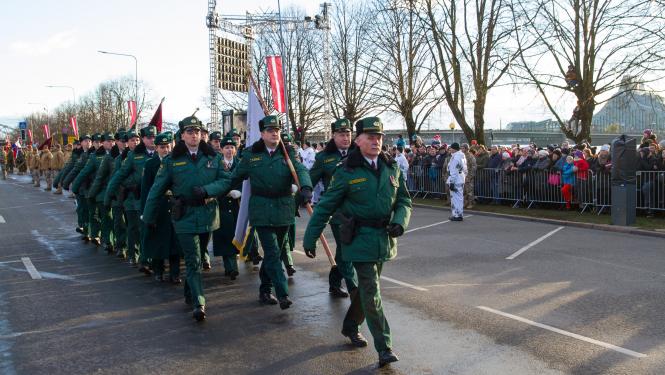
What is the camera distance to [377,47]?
37844 mm

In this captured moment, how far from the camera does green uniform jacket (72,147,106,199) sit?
13.2m

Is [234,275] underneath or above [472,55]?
underneath

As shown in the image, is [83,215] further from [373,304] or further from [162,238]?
[373,304]

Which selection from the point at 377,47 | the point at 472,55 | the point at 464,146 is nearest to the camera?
the point at 464,146

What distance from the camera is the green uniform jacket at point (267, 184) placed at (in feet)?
24.7

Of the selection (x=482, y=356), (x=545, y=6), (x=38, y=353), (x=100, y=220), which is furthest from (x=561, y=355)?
(x=545, y=6)

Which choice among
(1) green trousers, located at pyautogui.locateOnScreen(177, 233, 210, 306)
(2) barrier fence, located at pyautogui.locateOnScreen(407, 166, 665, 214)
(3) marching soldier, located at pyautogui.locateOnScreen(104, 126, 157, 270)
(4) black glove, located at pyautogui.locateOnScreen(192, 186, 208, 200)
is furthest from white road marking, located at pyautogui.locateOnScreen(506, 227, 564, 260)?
(3) marching soldier, located at pyautogui.locateOnScreen(104, 126, 157, 270)

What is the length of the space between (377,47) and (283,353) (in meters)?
33.2

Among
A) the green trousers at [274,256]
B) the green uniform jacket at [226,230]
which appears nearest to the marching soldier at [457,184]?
the green uniform jacket at [226,230]

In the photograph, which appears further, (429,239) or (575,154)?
(575,154)

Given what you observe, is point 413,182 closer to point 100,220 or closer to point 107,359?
point 100,220

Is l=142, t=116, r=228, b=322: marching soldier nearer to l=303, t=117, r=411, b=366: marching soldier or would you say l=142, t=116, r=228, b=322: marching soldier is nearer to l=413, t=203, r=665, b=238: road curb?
l=303, t=117, r=411, b=366: marching soldier

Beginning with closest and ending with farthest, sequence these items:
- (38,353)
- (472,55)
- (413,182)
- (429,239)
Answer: (38,353)
(429,239)
(413,182)
(472,55)

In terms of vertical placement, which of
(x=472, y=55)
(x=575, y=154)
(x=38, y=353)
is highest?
(x=472, y=55)
